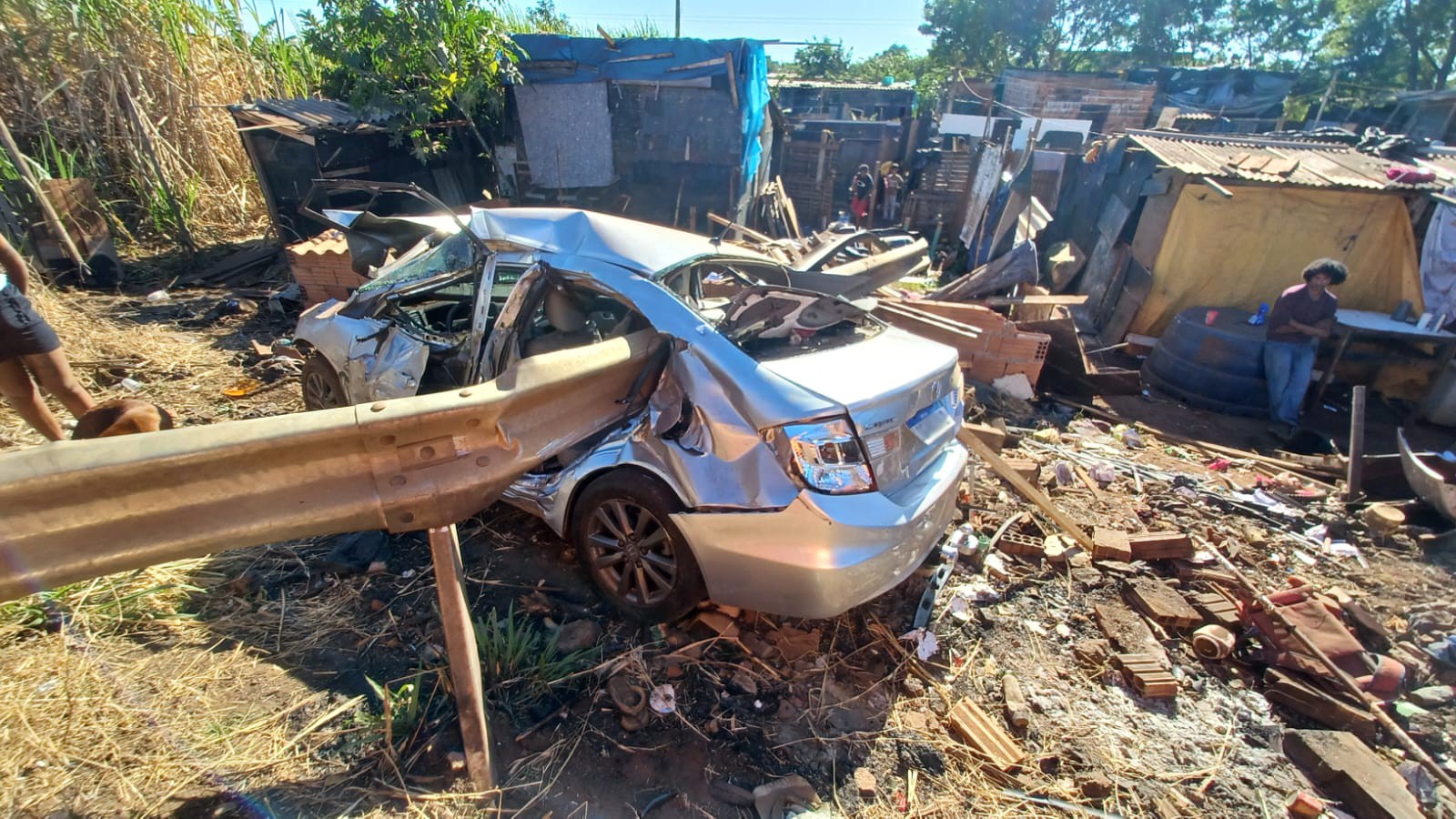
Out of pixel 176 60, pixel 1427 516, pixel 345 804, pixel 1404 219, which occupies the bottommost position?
pixel 1427 516

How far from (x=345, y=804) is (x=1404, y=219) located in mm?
11697

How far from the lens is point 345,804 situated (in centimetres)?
218

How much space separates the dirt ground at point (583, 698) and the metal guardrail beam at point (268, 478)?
108cm

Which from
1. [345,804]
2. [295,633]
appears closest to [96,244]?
[295,633]

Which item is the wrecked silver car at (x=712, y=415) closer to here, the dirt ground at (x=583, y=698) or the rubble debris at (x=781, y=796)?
the dirt ground at (x=583, y=698)

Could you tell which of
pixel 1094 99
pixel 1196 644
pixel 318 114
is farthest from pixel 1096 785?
pixel 1094 99

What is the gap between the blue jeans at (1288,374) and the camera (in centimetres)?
619

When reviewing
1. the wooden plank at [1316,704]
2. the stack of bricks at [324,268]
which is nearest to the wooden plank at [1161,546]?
the wooden plank at [1316,704]

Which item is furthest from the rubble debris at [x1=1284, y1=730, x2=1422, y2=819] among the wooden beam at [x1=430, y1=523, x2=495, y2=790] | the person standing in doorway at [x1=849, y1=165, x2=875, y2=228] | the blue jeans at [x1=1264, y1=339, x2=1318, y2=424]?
the person standing in doorway at [x1=849, y1=165, x2=875, y2=228]

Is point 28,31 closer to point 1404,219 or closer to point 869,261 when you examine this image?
point 869,261

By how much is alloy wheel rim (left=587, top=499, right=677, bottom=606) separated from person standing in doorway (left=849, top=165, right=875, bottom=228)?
37.2 feet

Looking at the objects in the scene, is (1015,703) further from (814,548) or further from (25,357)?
(25,357)

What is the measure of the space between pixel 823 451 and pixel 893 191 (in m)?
12.5

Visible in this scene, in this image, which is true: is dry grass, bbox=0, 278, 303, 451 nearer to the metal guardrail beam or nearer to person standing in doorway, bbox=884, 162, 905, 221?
the metal guardrail beam
